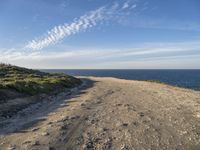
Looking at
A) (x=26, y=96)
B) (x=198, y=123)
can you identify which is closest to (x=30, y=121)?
(x=198, y=123)

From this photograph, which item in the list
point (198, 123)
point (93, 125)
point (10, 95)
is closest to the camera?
point (93, 125)

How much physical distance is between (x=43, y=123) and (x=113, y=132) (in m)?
4.55

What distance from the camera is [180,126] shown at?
1780cm

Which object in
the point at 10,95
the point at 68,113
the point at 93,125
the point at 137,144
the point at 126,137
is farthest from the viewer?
the point at 10,95

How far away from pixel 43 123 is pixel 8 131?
2523 millimetres

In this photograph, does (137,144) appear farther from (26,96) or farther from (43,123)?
(26,96)

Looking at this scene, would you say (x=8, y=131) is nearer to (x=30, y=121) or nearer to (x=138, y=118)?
(x=30, y=121)

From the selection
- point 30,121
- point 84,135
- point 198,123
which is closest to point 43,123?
point 30,121

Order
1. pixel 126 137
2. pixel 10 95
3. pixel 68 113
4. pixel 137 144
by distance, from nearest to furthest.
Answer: pixel 137 144
pixel 126 137
pixel 68 113
pixel 10 95

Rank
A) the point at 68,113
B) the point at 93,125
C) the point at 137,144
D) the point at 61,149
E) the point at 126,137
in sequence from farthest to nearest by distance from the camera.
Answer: the point at 68,113
the point at 93,125
the point at 126,137
the point at 137,144
the point at 61,149

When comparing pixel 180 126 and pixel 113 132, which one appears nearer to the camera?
pixel 113 132

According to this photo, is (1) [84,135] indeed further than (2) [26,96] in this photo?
No

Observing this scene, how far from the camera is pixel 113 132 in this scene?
1586 cm

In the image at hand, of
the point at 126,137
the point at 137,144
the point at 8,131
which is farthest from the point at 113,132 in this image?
the point at 8,131
